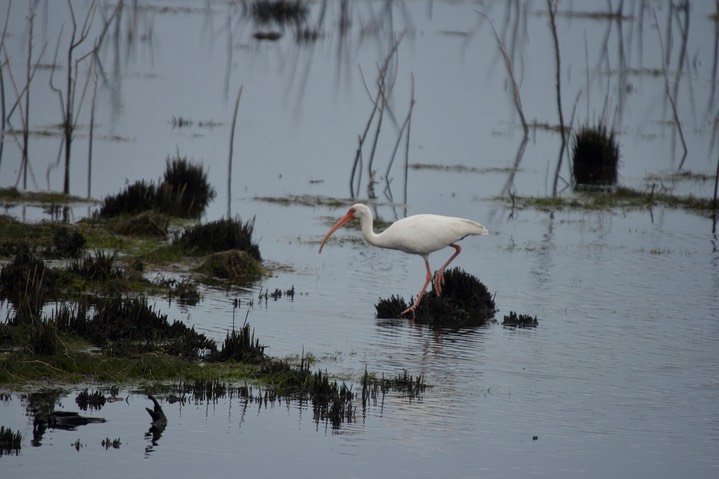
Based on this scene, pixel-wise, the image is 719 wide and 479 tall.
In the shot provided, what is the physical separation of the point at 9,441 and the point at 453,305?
20.4ft

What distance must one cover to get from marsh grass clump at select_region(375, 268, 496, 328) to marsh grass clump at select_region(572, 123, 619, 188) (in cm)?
1015

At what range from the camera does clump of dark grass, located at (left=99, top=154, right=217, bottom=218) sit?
16203 millimetres

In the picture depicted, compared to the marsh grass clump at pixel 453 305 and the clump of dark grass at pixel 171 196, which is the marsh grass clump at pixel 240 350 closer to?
the marsh grass clump at pixel 453 305

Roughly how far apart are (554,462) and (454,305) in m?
4.79

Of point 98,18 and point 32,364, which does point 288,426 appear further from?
point 98,18

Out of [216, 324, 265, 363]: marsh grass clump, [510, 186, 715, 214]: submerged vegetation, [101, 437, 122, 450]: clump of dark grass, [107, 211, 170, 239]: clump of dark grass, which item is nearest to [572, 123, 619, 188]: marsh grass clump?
[510, 186, 715, 214]: submerged vegetation

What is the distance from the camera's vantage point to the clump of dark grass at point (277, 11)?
164 ft

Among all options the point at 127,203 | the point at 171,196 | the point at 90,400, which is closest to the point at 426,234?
the point at 127,203

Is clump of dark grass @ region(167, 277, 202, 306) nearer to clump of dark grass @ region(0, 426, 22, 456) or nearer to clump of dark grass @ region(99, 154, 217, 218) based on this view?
clump of dark grass @ region(99, 154, 217, 218)

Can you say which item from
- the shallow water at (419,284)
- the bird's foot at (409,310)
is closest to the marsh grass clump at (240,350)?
the shallow water at (419,284)

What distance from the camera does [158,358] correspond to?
30.6 ft

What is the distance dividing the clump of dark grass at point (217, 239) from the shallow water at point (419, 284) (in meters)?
0.59

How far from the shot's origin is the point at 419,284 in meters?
14.3

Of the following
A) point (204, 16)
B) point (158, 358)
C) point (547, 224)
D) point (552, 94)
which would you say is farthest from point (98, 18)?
point (158, 358)
